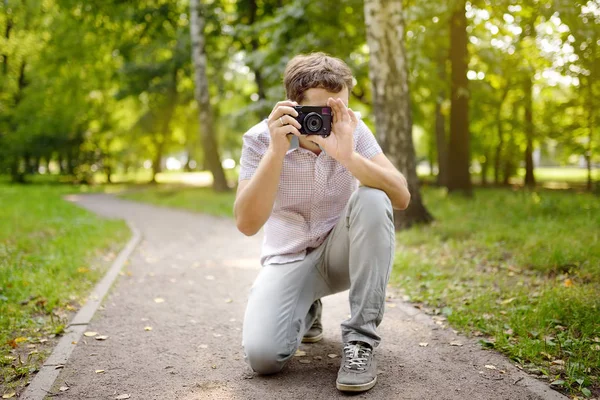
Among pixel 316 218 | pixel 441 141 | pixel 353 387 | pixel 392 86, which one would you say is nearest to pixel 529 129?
pixel 441 141

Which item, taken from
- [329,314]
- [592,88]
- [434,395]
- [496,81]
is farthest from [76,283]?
[496,81]

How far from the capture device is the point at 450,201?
1109 cm

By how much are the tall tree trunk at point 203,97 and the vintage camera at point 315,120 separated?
12862 millimetres

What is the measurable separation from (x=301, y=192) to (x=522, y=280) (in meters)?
2.63

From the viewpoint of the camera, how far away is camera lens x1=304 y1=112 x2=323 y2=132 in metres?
2.91

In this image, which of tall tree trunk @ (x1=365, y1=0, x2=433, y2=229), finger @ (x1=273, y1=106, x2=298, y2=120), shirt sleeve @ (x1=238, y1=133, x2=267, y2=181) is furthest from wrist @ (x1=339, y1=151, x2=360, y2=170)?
tall tree trunk @ (x1=365, y1=0, x2=433, y2=229)

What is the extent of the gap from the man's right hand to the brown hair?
0.19m

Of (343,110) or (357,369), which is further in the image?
(343,110)

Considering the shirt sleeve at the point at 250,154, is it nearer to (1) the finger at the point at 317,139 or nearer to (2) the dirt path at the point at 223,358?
(1) the finger at the point at 317,139

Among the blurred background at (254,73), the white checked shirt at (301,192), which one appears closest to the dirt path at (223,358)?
the white checked shirt at (301,192)

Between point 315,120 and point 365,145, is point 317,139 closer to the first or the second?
point 315,120

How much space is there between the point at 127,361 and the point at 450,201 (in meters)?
8.85

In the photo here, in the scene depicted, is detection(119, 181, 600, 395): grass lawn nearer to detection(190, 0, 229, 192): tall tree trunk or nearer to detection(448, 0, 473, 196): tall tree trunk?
detection(448, 0, 473, 196): tall tree trunk

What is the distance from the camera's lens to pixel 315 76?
294 centimetres
